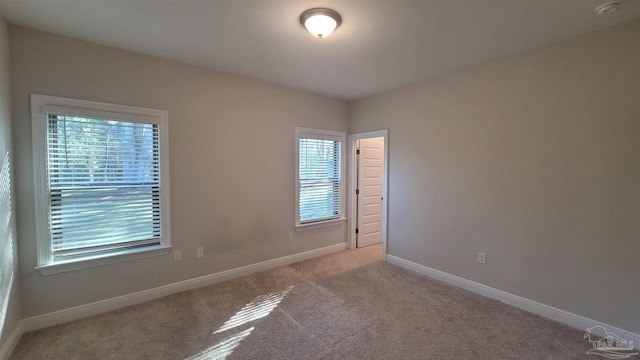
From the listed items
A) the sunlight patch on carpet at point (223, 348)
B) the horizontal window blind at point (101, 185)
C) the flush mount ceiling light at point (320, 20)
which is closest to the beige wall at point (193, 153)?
the horizontal window blind at point (101, 185)

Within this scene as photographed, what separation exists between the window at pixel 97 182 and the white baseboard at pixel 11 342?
18.5 inches

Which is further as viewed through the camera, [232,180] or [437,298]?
[232,180]

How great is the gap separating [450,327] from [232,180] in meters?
2.87

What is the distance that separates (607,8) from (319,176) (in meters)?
3.45

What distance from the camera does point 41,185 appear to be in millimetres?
2361

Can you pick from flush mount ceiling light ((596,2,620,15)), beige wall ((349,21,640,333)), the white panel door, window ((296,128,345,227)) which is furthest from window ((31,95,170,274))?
flush mount ceiling light ((596,2,620,15))

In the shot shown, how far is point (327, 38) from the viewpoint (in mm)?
2469

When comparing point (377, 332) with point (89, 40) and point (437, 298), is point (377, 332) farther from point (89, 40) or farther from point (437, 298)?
point (89, 40)

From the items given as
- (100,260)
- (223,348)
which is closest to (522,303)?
(223,348)

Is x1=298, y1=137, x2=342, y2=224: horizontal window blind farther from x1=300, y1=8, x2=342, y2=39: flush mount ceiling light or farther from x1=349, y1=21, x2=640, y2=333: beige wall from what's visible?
x1=300, y1=8, x2=342, y2=39: flush mount ceiling light

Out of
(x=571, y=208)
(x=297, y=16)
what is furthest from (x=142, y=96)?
(x=571, y=208)

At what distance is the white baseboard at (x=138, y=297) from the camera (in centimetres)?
Result: 240

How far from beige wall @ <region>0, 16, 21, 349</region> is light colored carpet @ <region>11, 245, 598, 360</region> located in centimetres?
21

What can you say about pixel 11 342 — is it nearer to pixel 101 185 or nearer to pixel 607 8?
pixel 101 185
